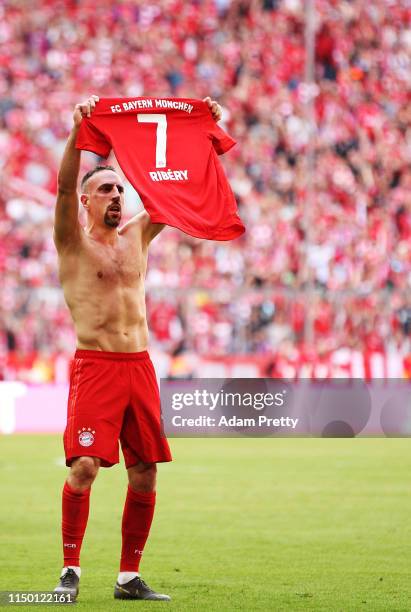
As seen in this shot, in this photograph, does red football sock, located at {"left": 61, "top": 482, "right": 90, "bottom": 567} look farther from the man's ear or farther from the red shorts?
the man's ear

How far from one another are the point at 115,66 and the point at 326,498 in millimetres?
16851

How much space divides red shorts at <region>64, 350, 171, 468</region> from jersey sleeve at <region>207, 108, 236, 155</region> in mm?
1408

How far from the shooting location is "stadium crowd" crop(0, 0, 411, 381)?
21906 millimetres

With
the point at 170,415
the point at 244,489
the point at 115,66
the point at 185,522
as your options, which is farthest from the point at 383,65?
the point at 170,415

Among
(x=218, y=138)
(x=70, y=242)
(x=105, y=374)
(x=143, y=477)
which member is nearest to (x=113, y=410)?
(x=105, y=374)

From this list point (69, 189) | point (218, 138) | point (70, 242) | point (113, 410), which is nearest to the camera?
point (69, 189)

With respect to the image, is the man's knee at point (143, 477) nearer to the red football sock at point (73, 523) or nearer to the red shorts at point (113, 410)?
the red shorts at point (113, 410)

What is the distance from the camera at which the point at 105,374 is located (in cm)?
711

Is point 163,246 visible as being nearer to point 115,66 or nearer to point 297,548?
point 115,66

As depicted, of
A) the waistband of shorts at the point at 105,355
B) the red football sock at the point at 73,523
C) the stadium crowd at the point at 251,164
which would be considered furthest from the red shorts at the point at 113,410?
the stadium crowd at the point at 251,164

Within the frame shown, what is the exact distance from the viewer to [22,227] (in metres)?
24.1

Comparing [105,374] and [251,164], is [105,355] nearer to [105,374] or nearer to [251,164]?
[105,374]

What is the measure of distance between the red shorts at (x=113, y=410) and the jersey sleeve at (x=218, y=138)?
1408mm

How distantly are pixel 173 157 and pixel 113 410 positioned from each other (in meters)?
1.55
